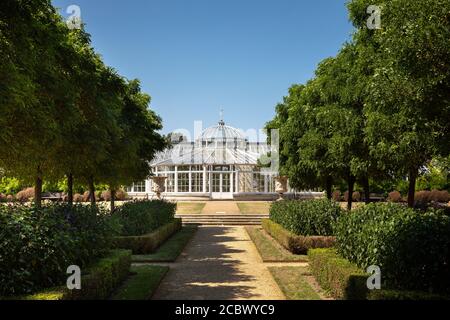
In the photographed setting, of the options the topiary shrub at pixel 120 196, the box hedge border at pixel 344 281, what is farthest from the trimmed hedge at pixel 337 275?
the topiary shrub at pixel 120 196

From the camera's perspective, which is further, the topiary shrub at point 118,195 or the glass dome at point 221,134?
the glass dome at point 221,134

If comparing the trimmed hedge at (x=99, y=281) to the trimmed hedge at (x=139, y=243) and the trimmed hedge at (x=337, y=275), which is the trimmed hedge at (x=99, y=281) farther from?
the trimmed hedge at (x=337, y=275)

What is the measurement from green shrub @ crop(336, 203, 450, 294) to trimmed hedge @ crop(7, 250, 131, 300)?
4.49 metres

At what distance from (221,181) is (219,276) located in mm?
31674

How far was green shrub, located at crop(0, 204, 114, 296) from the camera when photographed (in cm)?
616

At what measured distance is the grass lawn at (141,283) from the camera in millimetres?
8539

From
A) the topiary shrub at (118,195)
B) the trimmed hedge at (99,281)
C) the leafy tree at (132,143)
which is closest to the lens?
the trimmed hedge at (99,281)

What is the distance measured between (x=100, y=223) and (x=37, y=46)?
3.81m

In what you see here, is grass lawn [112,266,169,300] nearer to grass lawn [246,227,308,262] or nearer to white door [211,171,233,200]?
grass lawn [246,227,308,262]

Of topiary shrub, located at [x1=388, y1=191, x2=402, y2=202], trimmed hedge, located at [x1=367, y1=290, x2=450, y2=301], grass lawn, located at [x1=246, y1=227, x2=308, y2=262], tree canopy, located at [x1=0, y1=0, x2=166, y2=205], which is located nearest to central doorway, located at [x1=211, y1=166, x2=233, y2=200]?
topiary shrub, located at [x1=388, y1=191, x2=402, y2=202]

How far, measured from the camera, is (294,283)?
980cm

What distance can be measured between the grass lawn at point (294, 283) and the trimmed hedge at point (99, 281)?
333 cm

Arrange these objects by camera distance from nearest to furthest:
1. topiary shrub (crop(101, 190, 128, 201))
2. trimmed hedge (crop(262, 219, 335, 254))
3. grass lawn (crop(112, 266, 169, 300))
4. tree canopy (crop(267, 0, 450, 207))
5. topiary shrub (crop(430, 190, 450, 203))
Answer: tree canopy (crop(267, 0, 450, 207)) → grass lawn (crop(112, 266, 169, 300)) → trimmed hedge (crop(262, 219, 335, 254)) → topiary shrub (crop(430, 190, 450, 203)) → topiary shrub (crop(101, 190, 128, 201))
